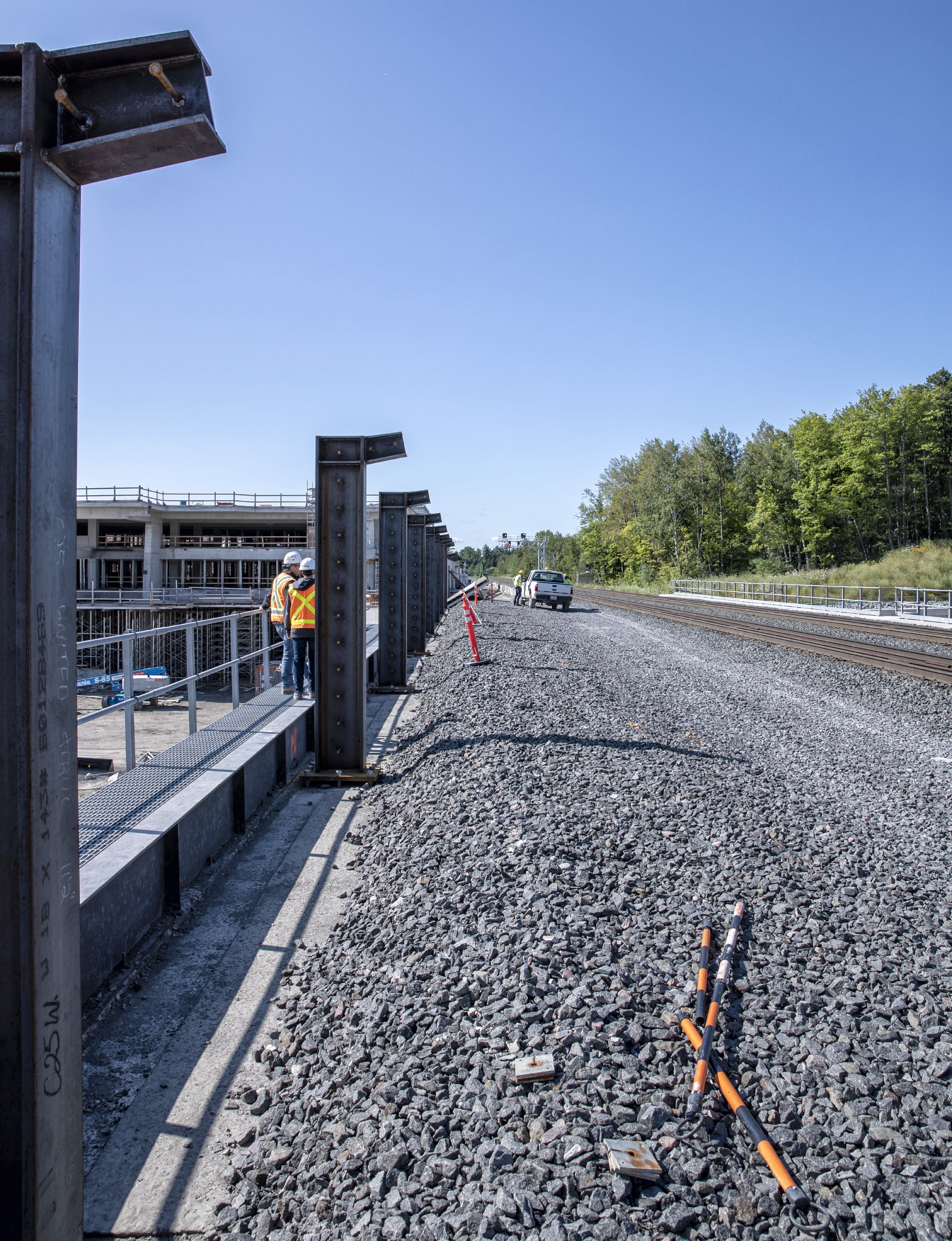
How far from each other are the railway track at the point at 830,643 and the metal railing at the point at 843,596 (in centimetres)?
253

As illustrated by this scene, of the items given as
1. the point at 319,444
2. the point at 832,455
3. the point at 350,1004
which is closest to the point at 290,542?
the point at 832,455

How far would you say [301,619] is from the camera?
935 centimetres

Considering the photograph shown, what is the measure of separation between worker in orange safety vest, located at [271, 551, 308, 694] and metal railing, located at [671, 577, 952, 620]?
81.0ft

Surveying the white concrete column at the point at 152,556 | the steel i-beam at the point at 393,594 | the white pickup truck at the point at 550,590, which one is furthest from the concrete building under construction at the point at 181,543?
the steel i-beam at the point at 393,594

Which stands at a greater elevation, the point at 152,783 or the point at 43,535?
the point at 43,535

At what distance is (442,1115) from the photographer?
281 centimetres

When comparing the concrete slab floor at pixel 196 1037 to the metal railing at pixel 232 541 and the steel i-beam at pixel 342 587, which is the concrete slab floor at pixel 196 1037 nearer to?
the steel i-beam at pixel 342 587

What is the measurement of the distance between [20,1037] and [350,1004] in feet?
6.31

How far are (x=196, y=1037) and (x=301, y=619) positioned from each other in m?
5.98

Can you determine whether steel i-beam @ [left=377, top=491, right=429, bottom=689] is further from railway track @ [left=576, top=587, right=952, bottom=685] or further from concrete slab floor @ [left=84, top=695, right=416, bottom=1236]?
railway track @ [left=576, top=587, right=952, bottom=685]

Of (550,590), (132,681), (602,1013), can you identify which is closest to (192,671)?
(132,681)

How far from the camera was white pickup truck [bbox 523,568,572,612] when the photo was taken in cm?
3606

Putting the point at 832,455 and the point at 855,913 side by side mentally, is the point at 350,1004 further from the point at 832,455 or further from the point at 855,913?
the point at 832,455

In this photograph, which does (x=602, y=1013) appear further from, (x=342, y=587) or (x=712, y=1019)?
(x=342, y=587)
